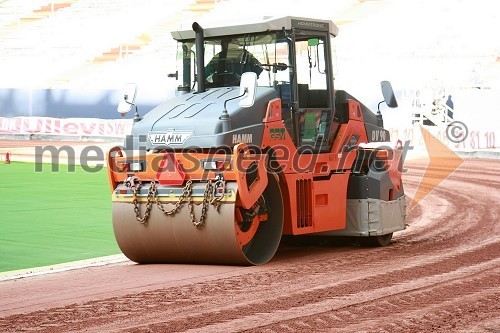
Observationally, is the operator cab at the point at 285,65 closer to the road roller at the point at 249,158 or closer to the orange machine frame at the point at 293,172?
the road roller at the point at 249,158

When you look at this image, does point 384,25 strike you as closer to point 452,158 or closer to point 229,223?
point 452,158

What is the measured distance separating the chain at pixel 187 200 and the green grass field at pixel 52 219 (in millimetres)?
1394

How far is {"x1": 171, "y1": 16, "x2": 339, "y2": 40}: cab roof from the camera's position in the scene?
37.3 ft

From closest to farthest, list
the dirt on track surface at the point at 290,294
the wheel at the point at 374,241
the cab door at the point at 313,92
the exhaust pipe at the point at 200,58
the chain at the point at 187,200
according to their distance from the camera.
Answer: the dirt on track surface at the point at 290,294
the chain at the point at 187,200
the exhaust pipe at the point at 200,58
the cab door at the point at 313,92
the wheel at the point at 374,241

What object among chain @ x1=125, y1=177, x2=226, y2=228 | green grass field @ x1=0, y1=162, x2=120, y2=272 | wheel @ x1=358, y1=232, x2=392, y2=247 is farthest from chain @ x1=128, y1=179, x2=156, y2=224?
wheel @ x1=358, y1=232, x2=392, y2=247

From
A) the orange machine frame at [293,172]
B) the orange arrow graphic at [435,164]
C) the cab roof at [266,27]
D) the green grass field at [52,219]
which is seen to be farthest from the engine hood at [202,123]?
the orange arrow graphic at [435,164]

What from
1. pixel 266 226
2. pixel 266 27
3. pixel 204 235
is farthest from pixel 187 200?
pixel 266 27

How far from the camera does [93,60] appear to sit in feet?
175

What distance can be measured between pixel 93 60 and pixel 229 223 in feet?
146

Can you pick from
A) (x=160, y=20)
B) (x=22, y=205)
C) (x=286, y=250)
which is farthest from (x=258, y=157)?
(x=160, y=20)

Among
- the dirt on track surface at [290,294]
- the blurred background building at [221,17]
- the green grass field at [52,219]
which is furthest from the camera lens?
the blurred background building at [221,17]

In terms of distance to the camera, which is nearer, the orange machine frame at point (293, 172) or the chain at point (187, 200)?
the chain at point (187, 200)

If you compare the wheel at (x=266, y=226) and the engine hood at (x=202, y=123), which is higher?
the engine hood at (x=202, y=123)

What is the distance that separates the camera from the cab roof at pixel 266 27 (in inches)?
447
